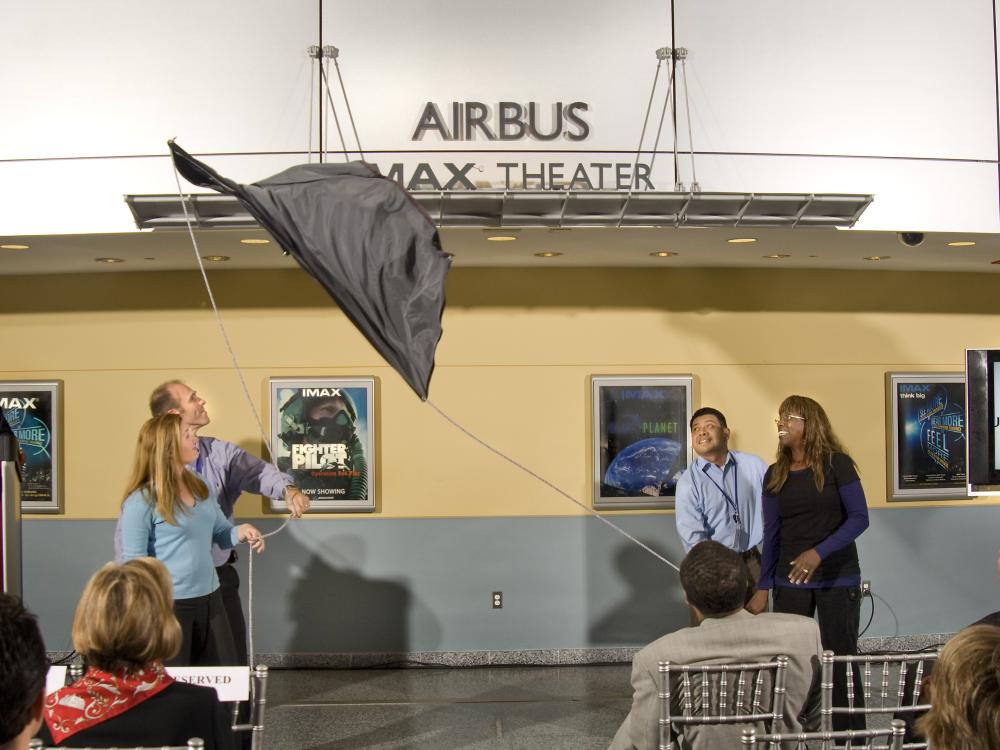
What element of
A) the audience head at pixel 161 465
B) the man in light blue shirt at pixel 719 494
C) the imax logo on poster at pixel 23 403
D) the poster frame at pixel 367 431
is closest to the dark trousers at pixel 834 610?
the man in light blue shirt at pixel 719 494

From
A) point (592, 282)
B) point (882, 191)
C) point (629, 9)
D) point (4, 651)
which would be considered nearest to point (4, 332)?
point (592, 282)

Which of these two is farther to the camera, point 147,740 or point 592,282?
point 592,282

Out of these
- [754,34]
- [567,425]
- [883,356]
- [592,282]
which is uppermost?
[754,34]

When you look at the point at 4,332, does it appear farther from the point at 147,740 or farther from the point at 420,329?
the point at 147,740

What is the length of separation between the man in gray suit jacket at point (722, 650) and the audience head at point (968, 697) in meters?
1.27

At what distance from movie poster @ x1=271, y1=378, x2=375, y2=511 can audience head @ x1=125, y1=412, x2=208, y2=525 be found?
2.82 m

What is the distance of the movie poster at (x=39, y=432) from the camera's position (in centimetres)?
731

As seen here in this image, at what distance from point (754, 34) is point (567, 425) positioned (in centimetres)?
282

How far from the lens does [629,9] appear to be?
606cm

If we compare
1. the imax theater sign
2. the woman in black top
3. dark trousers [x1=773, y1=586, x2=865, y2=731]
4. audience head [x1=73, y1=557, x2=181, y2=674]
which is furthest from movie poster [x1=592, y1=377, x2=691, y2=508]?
audience head [x1=73, y1=557, x2=181, y2=674]

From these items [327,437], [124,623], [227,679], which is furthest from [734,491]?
[124,623]

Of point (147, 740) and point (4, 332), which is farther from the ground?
point (4, 332)

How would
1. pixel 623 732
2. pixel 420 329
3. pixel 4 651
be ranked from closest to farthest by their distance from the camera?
pixel 4 651 → pixel 623 732 → pixel 420 329

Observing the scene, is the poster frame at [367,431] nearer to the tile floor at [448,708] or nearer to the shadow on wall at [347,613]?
the shadow on wall at [347,613]
